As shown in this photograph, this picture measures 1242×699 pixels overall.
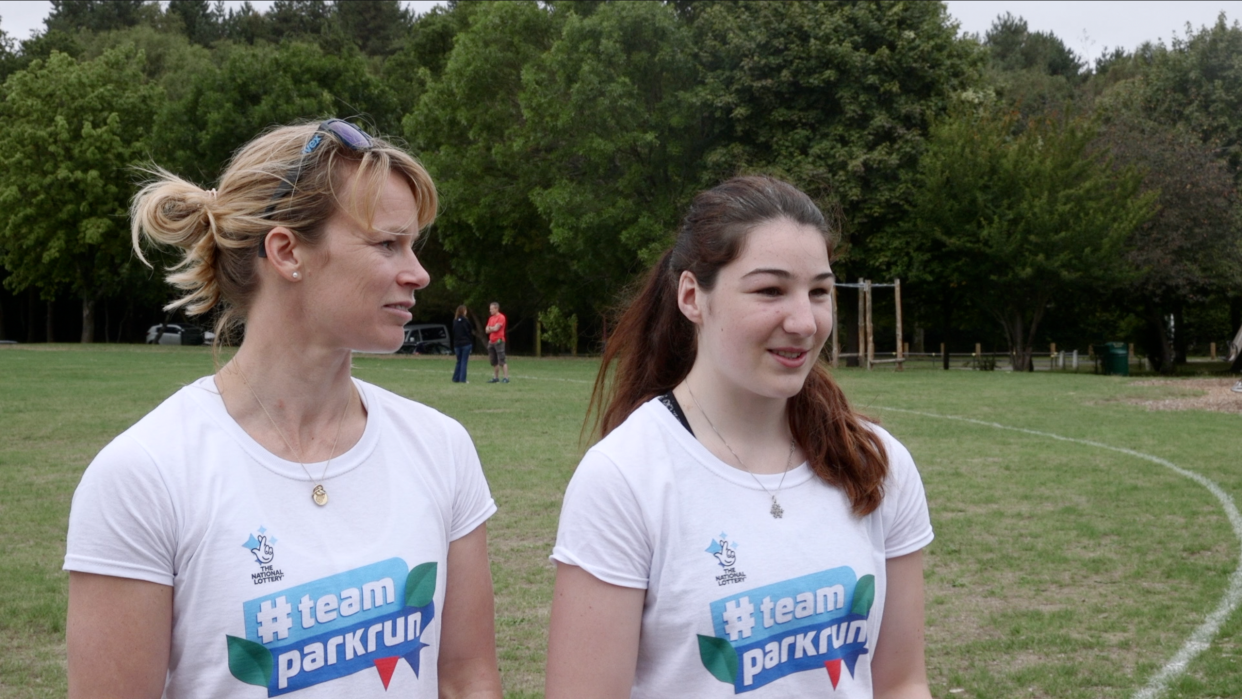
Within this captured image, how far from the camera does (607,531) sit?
2.33 metres

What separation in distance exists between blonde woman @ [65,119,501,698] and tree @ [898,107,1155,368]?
3310 centimetres

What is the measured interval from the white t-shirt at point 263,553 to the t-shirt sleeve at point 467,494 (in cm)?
8

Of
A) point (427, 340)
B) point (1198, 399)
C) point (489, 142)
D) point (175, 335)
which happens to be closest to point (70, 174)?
point (175, 335)

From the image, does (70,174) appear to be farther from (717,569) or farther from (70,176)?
(717,569)

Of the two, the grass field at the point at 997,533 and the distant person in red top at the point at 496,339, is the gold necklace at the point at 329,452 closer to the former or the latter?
the grass field at the point at 997,533

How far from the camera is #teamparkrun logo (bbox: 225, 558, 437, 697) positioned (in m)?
2.14

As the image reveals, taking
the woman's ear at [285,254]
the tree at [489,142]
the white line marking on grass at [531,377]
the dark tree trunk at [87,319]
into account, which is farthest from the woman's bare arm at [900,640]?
the dark tree trunk at [87,319]

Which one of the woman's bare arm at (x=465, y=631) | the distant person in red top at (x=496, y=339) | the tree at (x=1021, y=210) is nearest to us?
the woman's bare arm at (x=465, y=631)

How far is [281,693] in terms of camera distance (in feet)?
7.06

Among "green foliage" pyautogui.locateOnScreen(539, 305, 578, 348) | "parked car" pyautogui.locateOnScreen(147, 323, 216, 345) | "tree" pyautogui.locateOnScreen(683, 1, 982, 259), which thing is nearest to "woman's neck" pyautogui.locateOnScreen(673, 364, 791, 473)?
"tree" pyautogui.locateOnScreen(683, 1, 982, 259)

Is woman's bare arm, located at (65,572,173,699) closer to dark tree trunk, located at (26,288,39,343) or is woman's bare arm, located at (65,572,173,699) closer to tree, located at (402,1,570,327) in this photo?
tree, located at (402,1,570,327)

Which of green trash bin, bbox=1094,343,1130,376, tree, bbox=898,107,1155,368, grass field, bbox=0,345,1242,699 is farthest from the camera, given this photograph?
green trash bin, bbox=1094,343,1130,376

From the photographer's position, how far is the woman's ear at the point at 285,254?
233 cm

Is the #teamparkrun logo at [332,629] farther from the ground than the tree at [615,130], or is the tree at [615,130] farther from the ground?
the tree at [615,130]
